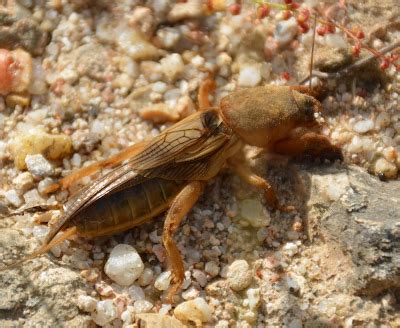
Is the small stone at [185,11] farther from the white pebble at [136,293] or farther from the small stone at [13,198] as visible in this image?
the white pebble at [136,293]

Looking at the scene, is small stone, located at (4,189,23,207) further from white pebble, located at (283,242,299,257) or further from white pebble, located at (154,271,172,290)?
white pebble, located at (283,242,299,257)

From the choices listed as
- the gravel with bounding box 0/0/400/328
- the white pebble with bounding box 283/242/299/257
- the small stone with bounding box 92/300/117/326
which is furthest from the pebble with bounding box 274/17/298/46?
the small stone with bounding box 92/300/117/326

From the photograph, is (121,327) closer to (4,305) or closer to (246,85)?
(4,305)

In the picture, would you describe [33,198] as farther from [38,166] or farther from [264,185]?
[264,185]

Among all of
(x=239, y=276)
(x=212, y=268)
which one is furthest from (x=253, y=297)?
(x=212, y=268)

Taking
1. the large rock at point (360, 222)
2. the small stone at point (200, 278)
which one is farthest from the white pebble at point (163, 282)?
the large rock at point (360, 222)

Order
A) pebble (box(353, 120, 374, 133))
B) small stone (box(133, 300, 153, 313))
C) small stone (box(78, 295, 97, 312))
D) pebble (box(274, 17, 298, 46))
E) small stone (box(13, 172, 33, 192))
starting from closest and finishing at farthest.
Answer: small stone (box(78, 295, 97, 312)) < small stone (box(133, 300, 153, 313)) < small stone (box(13, 172, 33, 192)) < pebble (box(353, 120, 374, 133)) < pebble (box(274, 17, 298, 46))

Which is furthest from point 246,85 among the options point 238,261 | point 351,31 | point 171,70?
point 238,261
